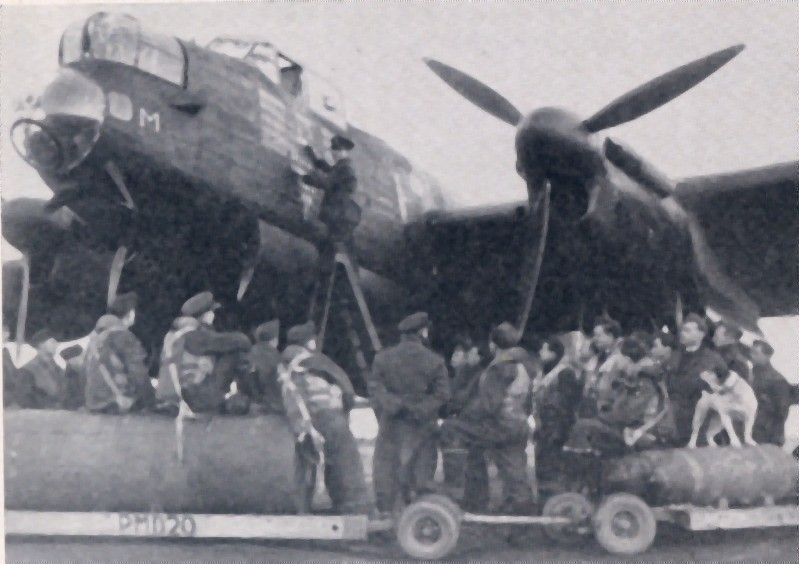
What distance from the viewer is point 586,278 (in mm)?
6262

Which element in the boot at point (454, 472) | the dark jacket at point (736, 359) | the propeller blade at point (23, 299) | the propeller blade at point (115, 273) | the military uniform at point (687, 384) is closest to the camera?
the boot at point (454, 472)

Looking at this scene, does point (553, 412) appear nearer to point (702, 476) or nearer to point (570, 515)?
point (570, 515)

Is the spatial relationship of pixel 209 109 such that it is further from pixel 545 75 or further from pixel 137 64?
pixel 545 75

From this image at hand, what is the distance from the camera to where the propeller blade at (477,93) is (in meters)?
6.25

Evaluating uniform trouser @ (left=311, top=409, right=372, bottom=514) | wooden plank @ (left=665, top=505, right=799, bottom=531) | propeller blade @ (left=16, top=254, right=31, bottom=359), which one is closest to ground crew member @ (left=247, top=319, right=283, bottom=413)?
uniform trouser @ (left=311, top=409, right=372, bottom=514)

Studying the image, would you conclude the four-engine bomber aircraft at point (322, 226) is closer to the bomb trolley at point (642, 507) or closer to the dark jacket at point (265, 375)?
the dark jacket at point (265, 375)

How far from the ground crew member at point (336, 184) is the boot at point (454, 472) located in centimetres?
180

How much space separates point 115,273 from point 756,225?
15.6 feet

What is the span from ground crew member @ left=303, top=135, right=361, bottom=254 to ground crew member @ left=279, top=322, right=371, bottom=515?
43.0 inches

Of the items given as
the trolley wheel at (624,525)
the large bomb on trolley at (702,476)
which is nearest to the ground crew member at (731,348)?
the large bomb on trolley at (702,476)

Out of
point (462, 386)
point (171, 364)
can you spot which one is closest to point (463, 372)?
point (462, 386)

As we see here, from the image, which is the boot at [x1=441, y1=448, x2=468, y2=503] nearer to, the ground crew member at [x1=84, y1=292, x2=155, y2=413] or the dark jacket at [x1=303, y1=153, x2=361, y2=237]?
the dark jacket at [x1=303, y1=153, x2=361, y2=237]

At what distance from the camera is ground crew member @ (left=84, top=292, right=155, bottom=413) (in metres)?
5.80

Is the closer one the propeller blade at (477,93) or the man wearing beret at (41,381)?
the man wearing beret at (41,381)
